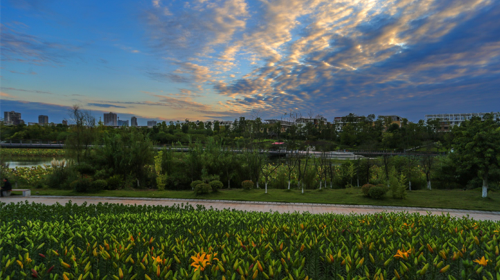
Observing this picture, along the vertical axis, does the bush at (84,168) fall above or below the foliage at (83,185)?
above

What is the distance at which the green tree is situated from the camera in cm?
872

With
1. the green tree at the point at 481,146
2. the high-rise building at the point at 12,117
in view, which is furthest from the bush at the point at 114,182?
the high-rise building at the point at 12,117

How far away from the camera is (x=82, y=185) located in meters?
10.9

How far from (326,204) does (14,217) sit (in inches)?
342

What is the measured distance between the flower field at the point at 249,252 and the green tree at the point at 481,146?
6.82 m

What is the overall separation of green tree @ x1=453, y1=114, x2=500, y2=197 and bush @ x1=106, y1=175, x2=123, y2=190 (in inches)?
576

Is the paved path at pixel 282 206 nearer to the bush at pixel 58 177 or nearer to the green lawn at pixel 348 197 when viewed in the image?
the green lawn at pixel 348 197

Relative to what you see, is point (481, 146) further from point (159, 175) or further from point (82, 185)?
point (82, 185)

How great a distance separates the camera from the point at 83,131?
12492 mm

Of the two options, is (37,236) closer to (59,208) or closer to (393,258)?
(59,208)

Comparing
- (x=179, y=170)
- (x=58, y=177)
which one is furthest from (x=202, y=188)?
(x=58, y=177)

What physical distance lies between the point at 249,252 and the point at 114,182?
11.2 metres

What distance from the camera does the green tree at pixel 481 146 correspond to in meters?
8.72

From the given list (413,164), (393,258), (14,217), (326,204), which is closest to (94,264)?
(393,258)
